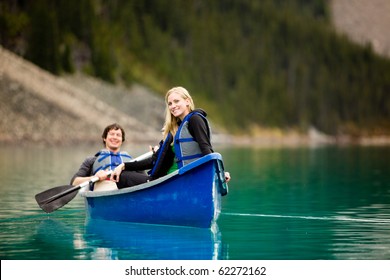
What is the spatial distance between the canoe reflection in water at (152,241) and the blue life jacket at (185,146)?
139cm

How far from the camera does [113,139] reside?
19547mm

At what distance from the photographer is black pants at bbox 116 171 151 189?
744 inches

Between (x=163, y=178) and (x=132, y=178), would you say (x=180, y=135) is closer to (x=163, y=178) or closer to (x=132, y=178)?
(x=163, y=178)

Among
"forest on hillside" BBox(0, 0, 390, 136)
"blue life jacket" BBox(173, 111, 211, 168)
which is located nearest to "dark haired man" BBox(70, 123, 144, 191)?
"blue life jacket" BBox(173, 111, 211, 168)

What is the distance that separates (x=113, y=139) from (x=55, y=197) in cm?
197

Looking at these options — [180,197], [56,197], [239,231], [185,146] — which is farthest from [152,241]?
[56,197]

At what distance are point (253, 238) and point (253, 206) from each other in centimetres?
687

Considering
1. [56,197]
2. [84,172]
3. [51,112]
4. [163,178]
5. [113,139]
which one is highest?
[51,112]

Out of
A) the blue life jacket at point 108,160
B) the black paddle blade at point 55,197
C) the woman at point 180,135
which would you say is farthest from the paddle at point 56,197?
the woman at point 180,135

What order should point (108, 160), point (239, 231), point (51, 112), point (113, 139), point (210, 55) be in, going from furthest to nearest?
point (210, 55)
point (51, 112)
point (108, 160)
point (113, 139)
point (239, 231)

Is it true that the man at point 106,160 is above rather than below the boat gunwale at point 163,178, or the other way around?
above

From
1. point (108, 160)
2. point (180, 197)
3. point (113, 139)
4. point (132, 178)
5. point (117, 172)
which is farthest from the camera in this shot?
point (108, 160)

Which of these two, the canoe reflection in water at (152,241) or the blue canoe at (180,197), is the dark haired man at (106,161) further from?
the canoe reflection in water at (152,241)

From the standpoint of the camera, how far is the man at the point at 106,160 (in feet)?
63.9
